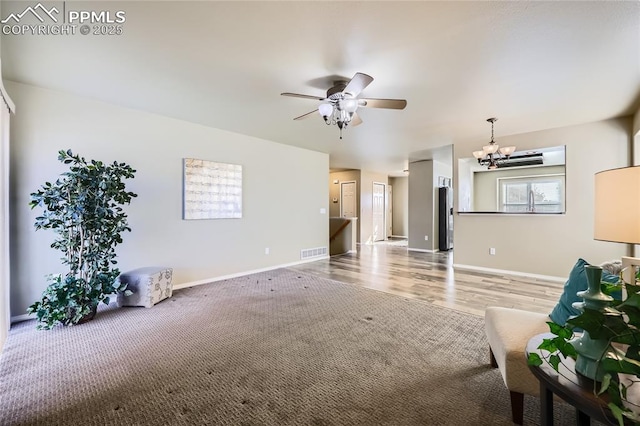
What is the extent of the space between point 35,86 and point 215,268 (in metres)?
3.03

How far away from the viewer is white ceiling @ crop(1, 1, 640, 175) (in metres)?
1.79

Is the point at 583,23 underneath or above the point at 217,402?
above

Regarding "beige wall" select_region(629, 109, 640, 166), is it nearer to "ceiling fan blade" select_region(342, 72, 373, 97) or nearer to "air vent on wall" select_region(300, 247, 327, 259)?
"ceiling fan blade" select_region(342, 72, 373, 97)

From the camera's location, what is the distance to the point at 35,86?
2.85m

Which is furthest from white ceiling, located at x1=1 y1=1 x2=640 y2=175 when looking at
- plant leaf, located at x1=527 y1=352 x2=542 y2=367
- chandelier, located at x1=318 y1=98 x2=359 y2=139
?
plant leaf, located at x1=527 y1=352 x2=542 y2=367

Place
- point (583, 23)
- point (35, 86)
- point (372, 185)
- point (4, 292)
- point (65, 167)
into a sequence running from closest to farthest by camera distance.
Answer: point (583, 23) → point (4, 292) → point (35, 86) → point (65, 167) → point (372, 185)

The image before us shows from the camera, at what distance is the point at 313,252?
612 centimetres

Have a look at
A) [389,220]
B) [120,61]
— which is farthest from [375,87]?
[389,220]

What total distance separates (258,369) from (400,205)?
9735mm

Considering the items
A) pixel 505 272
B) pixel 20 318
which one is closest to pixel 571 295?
pixel 505 272

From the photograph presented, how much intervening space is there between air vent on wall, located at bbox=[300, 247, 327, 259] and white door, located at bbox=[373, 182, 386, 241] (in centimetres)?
347

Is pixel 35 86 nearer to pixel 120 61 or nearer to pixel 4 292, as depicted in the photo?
pixel 120 61

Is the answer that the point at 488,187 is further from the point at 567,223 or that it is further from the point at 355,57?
the point at 355,57

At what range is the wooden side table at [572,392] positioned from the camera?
78 centimetres
